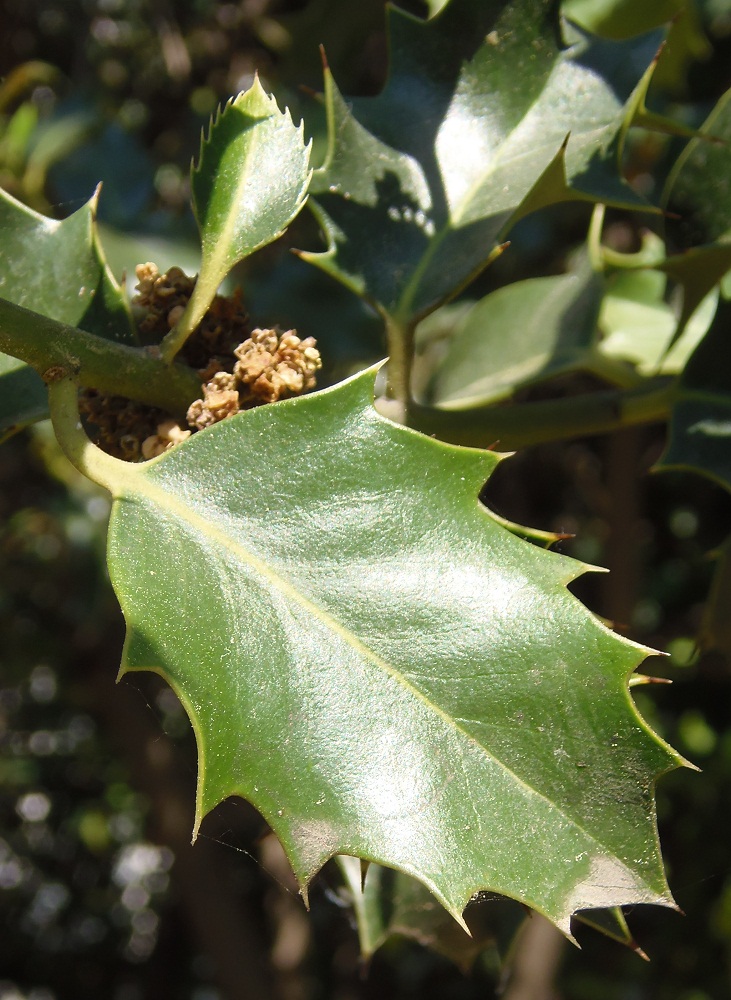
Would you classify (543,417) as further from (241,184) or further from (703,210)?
(241,184)

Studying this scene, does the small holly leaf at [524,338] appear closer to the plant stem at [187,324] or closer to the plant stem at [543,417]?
the plant stem at [543,417]

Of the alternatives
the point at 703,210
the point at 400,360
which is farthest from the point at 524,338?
the point at 400,360

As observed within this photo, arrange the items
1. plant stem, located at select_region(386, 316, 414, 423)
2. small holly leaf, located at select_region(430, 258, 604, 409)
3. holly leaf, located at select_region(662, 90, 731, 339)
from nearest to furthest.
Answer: plant stem, located at select_region(386, 316, 414, 423), holly leaf, located at select_region(662, 90, 731, 339), small holly leaf, located at select_region(430, 258, 604, 409)

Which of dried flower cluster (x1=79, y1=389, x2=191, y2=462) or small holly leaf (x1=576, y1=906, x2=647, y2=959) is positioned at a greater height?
dried flower cluster (x1=79, y1=389, x2=191, y2=462)

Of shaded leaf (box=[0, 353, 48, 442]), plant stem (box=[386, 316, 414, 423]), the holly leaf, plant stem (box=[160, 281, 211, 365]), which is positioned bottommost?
shaded leaf (box=[0, 353, 48, 442])

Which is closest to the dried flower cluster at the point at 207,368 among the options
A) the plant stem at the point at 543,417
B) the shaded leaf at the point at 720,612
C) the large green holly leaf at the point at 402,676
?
the large green holly leaf at the point at 402,676

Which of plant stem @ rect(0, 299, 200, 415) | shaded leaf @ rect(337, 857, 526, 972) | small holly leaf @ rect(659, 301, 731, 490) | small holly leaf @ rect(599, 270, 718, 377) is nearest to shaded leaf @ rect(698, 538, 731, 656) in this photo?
small holly leaf @ rect(659, 301, 731, 490)

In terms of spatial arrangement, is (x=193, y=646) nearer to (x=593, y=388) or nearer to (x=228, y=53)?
(x=593, y=388)

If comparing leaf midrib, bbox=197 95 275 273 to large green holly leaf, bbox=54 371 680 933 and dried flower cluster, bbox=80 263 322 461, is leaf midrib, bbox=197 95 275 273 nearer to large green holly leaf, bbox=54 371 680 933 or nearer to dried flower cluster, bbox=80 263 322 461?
dried flower cluster, bbox=80 263 322 461
